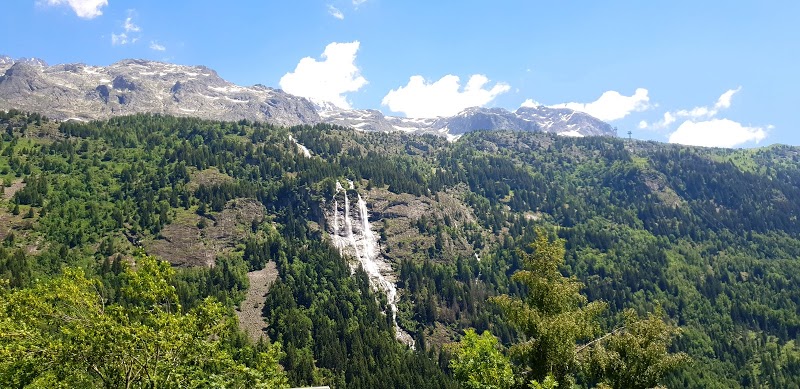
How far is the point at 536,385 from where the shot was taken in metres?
26.2

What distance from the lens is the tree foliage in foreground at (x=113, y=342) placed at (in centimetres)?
2220

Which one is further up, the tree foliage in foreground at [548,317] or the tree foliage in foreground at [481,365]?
the tree foliage in foreground at [548,317]

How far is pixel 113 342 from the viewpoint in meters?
22.8

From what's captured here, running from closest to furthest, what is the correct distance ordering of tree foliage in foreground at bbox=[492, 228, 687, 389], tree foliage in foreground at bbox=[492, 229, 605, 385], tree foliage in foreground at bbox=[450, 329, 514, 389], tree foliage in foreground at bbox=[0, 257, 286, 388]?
tree foliage in foreground at bbox=[0, 257, 286, 388] → tree foliage in foreground at bbox=[492, 228, 687, 389] → tree foliage in foreground at bbox=[450, 329, 514, 389] → tree foliage in foreground at bbox=[492, 229, 605, 385]

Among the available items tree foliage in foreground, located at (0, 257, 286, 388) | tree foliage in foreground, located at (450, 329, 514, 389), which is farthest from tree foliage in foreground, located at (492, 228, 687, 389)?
tree foliage in foreground, located at (0, 257, 286, 388)

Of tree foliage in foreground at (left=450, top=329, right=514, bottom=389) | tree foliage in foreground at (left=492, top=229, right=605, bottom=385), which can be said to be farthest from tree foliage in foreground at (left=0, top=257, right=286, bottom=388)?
tree foliage in foreground at (left=492, top=229, right=605, bottom=385)

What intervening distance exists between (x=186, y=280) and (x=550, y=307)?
16578cm

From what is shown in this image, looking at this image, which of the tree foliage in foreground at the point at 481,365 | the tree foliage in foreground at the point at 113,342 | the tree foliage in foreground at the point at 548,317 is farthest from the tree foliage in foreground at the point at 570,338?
the tree foliage in foreground at the point at 113,342

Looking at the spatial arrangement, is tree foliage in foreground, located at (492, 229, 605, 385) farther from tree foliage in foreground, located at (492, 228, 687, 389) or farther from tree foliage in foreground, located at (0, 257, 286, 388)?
tree foliage in foreground, located at (0, 257, 286, 388)

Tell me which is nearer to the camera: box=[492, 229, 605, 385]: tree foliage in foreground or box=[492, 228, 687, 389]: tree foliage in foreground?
box=[492, 228, 687, 389]: tree foliage in foreground

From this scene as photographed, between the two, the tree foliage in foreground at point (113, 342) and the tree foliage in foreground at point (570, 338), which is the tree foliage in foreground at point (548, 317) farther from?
the tree foliage in foreground at point (113, 342)

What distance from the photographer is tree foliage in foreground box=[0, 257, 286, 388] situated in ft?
72.8

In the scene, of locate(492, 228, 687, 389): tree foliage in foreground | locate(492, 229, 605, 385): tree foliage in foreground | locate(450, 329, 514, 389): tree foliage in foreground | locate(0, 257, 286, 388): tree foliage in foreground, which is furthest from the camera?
locate(492, 229, 605, 385): tree foliage in foreground

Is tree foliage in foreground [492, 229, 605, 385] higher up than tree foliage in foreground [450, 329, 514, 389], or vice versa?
tree foliage in foreground [492, 229, 605, 385]
